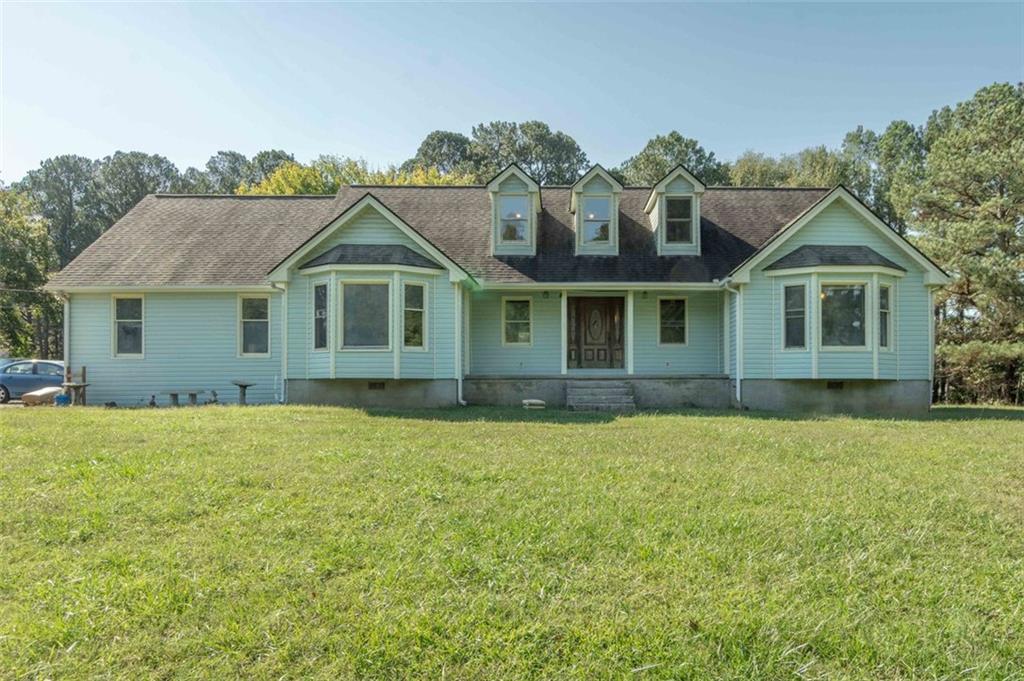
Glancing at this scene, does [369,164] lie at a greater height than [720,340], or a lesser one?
greater

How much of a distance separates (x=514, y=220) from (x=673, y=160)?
33.2 metres

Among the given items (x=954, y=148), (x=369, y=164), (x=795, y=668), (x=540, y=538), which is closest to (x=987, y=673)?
(x=795, y=668)

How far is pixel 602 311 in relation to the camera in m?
17.4

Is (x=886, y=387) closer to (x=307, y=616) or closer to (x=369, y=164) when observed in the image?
(x=307, y=616)

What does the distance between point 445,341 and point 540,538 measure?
10002 mm

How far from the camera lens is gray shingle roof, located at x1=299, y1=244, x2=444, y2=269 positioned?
13.6 m

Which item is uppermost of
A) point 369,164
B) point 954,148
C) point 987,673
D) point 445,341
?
point 369,164

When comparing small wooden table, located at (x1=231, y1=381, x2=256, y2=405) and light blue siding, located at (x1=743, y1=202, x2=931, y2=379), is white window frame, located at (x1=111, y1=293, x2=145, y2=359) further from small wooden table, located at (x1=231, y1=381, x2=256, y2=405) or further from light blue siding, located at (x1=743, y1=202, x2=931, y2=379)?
light blue siding, located at (x1=743, y1=202, x2=931, y2=379)

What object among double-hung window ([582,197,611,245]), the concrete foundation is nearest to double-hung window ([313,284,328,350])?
double-hung window ([582,197,611,245])

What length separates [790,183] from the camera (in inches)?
1529

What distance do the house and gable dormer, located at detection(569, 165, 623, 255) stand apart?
0.06m

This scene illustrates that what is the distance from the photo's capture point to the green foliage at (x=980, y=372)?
811 inches

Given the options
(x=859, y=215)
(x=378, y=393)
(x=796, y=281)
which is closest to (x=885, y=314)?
(x=796, y=281)

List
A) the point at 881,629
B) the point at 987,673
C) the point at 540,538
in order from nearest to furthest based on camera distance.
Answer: the point at 987,673
the point at 881,629
the point at 540,538
